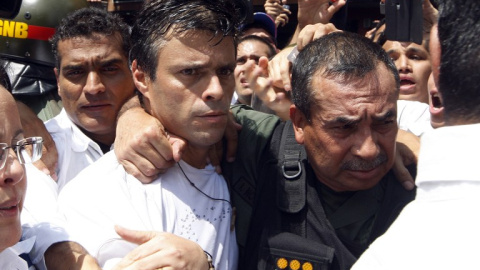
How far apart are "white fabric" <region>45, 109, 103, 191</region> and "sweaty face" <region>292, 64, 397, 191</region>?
4.45 feet

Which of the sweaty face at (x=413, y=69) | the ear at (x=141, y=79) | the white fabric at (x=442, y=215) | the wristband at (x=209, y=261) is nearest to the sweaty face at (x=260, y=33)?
the sweaty face at (x=413, y=69)

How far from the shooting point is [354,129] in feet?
8.14

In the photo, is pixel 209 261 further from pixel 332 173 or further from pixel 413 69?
pixel 413 69

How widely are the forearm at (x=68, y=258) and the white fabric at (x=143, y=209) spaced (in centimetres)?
4

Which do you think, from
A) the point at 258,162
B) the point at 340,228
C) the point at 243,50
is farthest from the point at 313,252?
the point at 243,50

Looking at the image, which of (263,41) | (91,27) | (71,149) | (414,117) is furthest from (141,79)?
(263,41)

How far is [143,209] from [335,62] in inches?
37.3

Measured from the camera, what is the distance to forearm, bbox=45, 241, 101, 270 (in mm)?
2131

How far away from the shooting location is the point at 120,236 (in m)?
2.14

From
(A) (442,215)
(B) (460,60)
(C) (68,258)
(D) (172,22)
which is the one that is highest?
(B) (460,60)

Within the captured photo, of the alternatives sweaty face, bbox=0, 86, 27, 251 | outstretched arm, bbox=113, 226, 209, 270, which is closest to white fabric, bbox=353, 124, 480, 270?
outstretched arm, bbox=113, 226, 209, 270

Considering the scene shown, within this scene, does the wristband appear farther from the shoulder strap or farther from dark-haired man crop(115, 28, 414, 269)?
the shoulder strap

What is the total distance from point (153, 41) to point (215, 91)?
0.33 m

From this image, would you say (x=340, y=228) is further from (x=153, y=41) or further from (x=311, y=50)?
(x=153, y=41)
